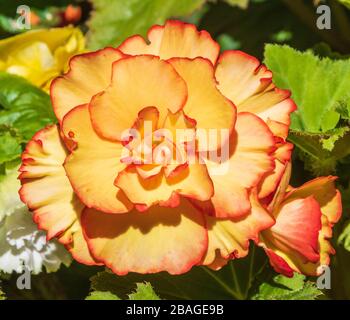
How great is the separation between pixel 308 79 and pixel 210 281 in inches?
11.1

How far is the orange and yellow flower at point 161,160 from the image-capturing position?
28.3 inches

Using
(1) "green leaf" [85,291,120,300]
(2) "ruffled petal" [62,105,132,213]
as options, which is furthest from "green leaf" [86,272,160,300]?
(2) "ruffled petal" [62,105,132,213]

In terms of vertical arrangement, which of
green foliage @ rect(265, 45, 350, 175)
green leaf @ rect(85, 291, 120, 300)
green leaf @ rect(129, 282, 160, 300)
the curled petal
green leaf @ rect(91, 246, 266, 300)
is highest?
green foliage @ rect(265, 45, 350, 175)

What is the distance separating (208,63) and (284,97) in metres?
0.10

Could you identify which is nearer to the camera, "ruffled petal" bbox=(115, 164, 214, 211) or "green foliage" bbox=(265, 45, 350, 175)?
"ruffled petal" bbox=(115, 164, 214, 211)

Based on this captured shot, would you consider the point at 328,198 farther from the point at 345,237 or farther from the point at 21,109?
the point at 21,109

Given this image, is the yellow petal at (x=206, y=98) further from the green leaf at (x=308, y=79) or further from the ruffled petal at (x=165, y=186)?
the green leaf at (x=308, y=79)

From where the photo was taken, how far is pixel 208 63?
0.72 meters

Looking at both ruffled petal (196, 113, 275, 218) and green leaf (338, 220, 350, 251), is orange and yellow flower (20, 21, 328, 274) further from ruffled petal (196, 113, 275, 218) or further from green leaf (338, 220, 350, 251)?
green leaf (338, 220, 350, 251)

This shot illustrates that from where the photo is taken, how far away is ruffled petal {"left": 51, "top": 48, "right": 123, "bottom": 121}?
29.3 inches

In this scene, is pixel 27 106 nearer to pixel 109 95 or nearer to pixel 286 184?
pixel 109 95

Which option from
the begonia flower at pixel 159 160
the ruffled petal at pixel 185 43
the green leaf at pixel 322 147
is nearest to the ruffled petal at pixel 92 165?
the begonia flower at pixel 159 160

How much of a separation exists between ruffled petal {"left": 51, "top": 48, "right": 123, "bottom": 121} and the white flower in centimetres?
17
